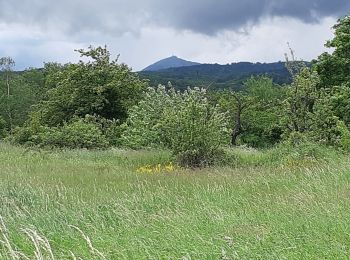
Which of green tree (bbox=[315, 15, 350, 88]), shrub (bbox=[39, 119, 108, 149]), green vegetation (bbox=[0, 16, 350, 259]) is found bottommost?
shrub (bbox=[39, 119, 108, 149])

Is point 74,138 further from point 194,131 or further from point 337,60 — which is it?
point 337,60

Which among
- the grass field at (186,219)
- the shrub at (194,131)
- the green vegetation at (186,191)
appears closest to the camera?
the grass field at (186,219)

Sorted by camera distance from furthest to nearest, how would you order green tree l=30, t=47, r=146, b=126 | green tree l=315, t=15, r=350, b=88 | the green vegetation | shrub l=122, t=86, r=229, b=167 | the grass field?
1. green tree l=30, t=47, r=146, b=126
2. green tree l=315, t=15, r=350, b=88
3. shrub l=122, t=86, r=229, b=167
4. the green vegetation
5. the grass field

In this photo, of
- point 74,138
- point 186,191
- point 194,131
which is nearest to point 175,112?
point 194,131

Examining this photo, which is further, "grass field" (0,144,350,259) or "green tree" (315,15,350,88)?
"green tree" (315,15,350,88)

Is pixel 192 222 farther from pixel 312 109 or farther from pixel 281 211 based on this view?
pixel 312 109

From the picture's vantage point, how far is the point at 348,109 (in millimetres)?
23656

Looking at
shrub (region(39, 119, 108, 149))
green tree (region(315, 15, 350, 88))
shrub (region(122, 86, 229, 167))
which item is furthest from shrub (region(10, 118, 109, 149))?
green tree (region(315, 15, 350, 88))

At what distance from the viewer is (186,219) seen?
18.2 feet

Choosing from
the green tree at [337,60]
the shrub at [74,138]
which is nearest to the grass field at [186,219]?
the shrub at [74,138]

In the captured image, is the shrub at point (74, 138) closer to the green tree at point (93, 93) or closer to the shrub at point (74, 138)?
the shrub at point (74, 138)

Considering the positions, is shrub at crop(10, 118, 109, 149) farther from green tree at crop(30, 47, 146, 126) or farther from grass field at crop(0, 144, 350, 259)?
grass field at crop(0, 144, 350, 259)

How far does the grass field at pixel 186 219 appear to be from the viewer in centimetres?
414

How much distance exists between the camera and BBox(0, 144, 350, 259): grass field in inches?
163
